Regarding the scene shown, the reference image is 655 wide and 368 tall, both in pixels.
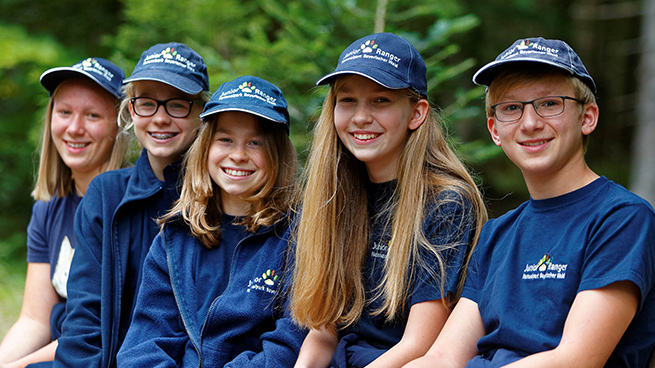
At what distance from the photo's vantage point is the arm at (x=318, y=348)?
2.68 m

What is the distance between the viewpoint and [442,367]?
7.75ft

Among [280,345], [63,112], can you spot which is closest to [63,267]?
[63,112]

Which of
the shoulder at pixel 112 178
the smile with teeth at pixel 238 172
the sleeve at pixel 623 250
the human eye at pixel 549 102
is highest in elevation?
the human eye at pixel 549 102

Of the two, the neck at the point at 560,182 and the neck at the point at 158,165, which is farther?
the neck at the point at 158,165

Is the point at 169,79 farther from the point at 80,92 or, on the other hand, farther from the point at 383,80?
the point at 383,80

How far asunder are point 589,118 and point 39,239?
3.05 m

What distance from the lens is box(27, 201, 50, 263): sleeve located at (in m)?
3.71

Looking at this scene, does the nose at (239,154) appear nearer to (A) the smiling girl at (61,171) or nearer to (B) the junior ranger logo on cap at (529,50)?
(A) the smiling girl at (61,171)

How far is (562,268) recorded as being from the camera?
2.12m

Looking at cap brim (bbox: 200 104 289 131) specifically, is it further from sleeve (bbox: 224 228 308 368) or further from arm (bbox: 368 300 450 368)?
arm (bbox: 368 300 450 368)

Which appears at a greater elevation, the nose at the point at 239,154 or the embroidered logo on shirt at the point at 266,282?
the nose at the point at 239,154

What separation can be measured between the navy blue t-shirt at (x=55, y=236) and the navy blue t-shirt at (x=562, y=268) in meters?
2.35

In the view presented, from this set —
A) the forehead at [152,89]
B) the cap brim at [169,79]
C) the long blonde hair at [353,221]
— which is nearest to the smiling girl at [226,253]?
the long blonde hair at [353,221]

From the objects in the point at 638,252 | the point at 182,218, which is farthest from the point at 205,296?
the point at 638,252
